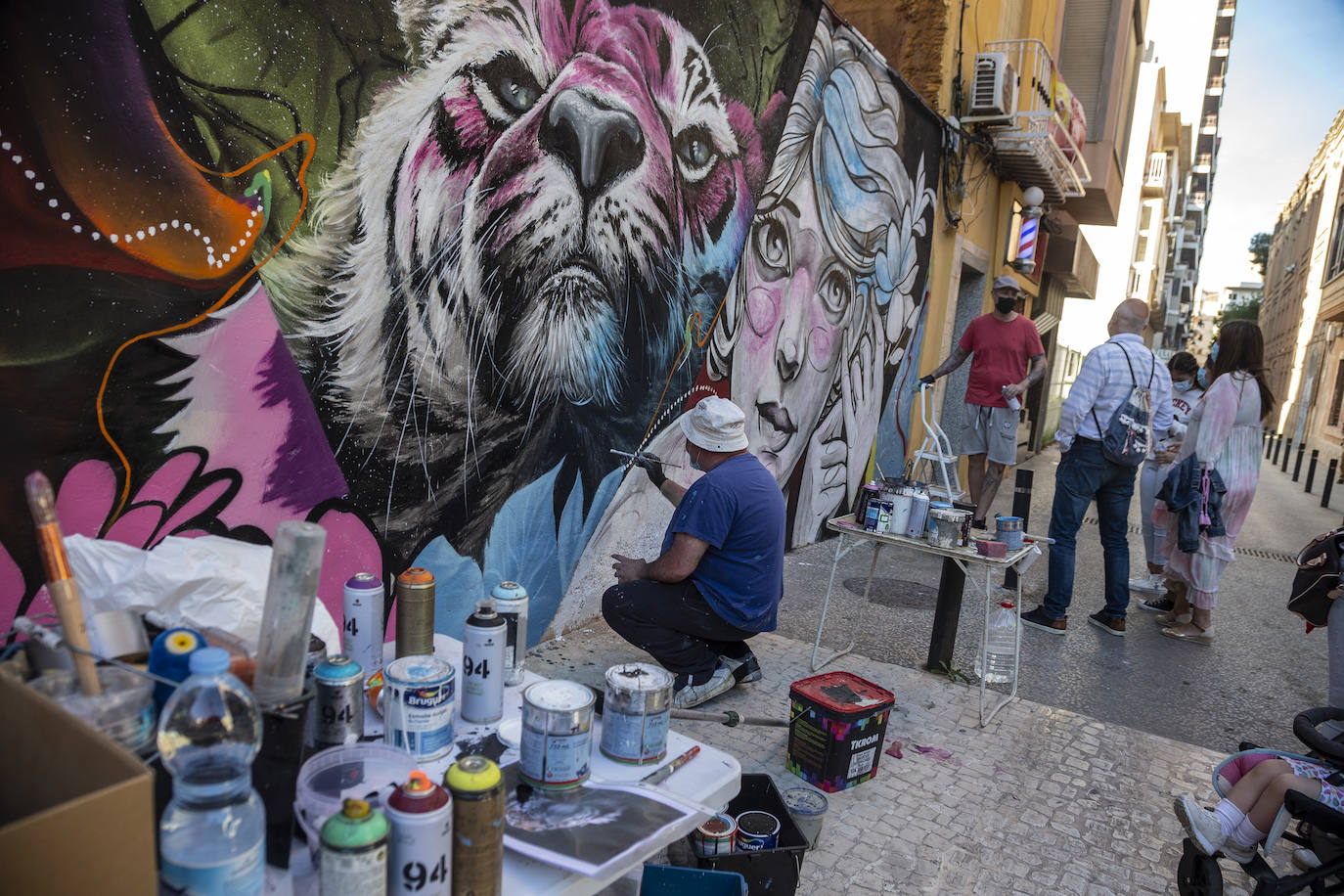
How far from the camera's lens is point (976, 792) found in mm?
3373

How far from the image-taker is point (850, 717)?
3174mm

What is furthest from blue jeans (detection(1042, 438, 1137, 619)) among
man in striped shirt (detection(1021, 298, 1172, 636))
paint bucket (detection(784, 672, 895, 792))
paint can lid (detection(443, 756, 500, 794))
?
paint can lid (detection(443, 756, 500, 794))

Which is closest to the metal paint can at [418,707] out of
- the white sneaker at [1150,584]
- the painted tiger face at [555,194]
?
the painted tiger face at [555,194]

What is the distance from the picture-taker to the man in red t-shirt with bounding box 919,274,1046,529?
7.05 m

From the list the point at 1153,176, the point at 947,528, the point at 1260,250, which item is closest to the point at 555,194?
the point at 947,528

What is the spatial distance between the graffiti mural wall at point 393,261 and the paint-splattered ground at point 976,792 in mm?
1228

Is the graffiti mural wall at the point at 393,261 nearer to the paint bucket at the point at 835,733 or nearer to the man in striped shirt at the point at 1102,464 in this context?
the paint bucket at the point at 835,733

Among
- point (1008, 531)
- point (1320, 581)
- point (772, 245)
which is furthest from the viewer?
point (772, 245)

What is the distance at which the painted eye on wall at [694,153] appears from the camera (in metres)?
4.78

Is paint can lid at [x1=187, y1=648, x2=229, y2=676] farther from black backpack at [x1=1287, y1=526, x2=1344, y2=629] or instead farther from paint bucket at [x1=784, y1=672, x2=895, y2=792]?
black backpack at [x1=1287, y1=526, x2=1344, y2=629]

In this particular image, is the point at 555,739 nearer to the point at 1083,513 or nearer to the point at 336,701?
the point at 336,701

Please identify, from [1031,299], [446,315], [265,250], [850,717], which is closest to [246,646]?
[265,250]

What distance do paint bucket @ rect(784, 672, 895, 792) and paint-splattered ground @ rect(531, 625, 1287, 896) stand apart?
3.0 inches

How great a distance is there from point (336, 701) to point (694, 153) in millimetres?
4057
